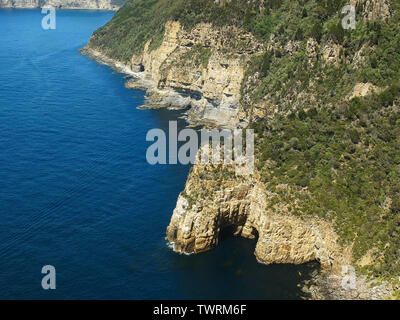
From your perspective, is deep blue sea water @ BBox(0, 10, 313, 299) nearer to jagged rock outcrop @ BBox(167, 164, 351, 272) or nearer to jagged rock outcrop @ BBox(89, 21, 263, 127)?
jagged rock outcrop @ BBox(167, 164, 351, 272)

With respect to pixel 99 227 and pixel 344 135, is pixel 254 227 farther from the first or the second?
pixel 99 227

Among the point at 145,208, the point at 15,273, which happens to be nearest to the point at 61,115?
the point at 145,208

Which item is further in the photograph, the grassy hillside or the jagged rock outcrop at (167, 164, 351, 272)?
the jagged rock outcrop at (167, 164, 351, 272)

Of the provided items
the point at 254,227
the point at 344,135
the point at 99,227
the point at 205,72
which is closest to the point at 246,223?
the point at 254,227

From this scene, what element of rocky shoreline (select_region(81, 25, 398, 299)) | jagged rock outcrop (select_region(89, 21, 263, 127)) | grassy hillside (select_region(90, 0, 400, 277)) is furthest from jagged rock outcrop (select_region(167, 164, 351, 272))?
jagged rock outcrop (select_region(89, 21, 263, 127))

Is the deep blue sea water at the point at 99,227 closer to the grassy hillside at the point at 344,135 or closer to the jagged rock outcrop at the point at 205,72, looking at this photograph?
the grassy hillside at the point at 344,135

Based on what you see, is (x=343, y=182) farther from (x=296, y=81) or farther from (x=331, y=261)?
(x=296, y=81)
